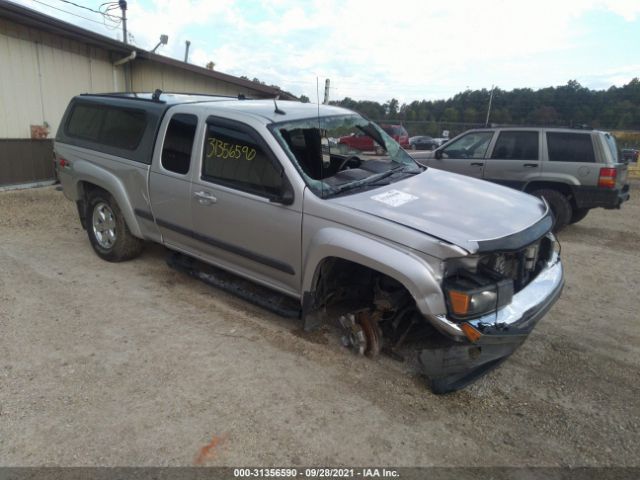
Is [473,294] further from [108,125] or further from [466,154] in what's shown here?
[466,154]

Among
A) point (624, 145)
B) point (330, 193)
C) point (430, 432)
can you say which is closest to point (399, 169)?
point (330, 193)

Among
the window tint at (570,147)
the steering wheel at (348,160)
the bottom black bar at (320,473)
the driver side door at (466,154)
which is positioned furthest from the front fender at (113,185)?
the window tint at (570,147)

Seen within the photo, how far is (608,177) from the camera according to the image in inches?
276

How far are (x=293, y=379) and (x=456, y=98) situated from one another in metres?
43.0

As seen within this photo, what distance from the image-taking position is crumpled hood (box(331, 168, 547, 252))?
2928 mm

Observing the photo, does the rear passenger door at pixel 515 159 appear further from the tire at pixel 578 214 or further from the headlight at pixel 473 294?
the headlight at pixel 473 294

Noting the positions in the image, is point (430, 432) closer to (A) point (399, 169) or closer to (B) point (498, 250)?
(B) point (498, 250)

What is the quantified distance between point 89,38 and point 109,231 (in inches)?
271

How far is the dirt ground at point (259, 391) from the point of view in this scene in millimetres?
2574

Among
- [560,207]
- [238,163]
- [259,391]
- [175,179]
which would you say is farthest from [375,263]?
[560,207]

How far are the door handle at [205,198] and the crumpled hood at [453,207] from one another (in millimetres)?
1183

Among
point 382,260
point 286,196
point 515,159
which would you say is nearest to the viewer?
point 382,260

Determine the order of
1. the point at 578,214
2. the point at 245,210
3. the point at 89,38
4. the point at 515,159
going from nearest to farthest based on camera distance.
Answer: the point at 245,210
the point at 515,159
the point at 578,214
the point at 89,38

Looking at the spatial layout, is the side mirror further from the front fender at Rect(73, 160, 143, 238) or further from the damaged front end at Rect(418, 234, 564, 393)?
the front fender at Rect(73, 160, 143, 238)
